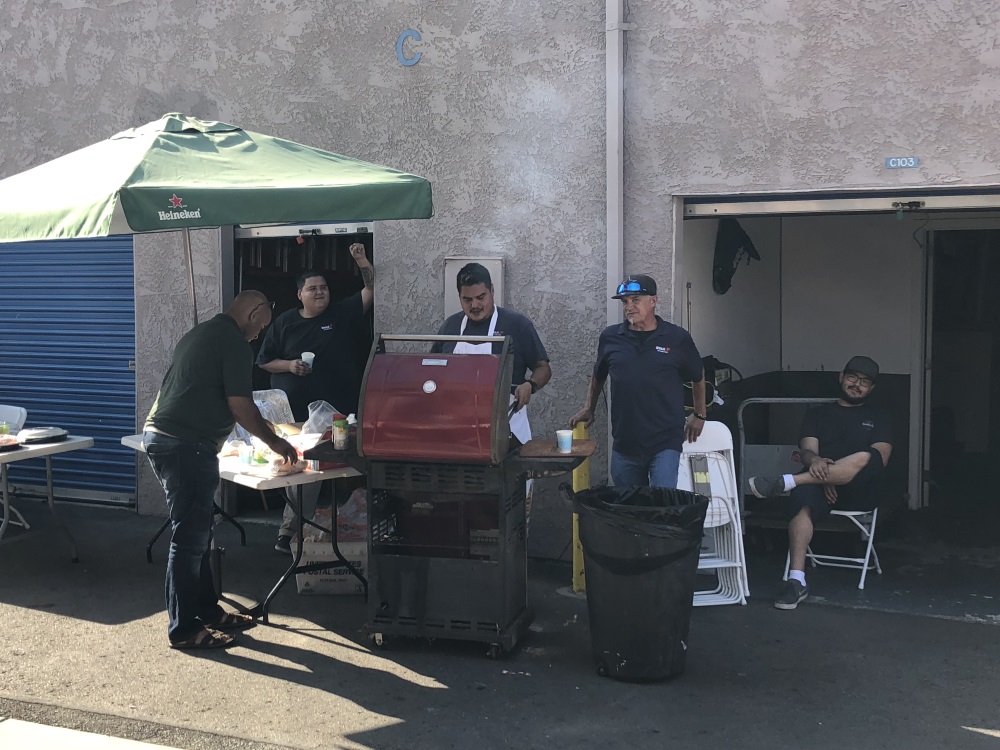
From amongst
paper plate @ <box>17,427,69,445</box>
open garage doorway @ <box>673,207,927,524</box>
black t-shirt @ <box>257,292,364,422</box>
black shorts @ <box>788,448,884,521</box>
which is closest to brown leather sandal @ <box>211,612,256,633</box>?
black t-shirt @ <box>257,292,364,422</box>

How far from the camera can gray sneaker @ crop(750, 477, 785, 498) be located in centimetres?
632

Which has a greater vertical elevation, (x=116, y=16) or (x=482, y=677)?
(x=116, y=16)

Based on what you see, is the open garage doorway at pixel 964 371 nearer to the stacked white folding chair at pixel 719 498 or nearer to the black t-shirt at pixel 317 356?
the stacked white folding chair at pixel 719 498

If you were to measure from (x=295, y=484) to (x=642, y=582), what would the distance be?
1.89 metres

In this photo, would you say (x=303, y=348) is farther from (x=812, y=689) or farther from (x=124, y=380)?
(x=812, y=689)

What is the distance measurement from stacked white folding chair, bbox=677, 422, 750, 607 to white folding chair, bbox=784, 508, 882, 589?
32 cm

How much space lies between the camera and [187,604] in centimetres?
521

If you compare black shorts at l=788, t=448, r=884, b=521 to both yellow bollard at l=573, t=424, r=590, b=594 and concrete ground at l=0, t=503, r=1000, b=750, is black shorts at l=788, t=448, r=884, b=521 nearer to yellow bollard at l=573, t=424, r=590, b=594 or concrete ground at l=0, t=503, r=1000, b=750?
concrete ground at l=0, t=503, r=1000, b=750

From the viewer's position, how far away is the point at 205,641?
5.22 meters

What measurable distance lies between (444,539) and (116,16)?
17.2 ft

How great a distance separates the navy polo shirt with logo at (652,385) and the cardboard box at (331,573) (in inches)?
67.1

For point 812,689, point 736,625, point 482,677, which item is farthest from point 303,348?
point 812,689

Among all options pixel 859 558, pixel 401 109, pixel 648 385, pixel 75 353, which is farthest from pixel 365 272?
pixel 859 558

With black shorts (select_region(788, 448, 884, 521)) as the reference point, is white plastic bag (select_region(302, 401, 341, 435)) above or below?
above
